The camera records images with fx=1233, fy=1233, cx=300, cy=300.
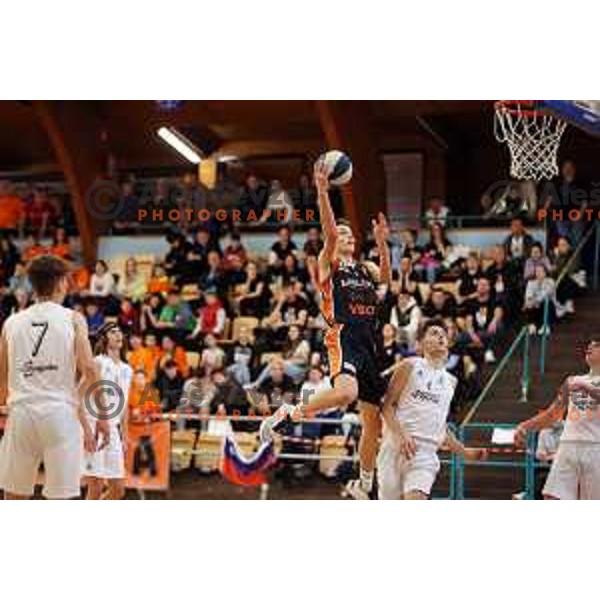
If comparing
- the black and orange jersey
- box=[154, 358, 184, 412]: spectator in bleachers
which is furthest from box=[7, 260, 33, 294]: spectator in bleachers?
the black and orange jersey

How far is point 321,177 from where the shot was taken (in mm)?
8125

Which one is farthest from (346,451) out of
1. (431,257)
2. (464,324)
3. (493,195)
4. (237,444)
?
(493,195)

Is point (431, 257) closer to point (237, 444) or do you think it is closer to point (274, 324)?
point (274, 324)

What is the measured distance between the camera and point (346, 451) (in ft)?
42.8

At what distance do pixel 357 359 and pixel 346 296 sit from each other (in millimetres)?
459

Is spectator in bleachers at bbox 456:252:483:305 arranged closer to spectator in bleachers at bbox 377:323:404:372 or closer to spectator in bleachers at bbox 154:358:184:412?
spectator in bleachers at bbox 377:323:404:372

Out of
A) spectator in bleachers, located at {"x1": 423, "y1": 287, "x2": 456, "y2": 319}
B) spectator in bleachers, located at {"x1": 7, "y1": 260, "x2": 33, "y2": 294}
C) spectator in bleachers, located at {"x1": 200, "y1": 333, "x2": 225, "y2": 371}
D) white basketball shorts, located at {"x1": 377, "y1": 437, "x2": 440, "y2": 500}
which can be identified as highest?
spectator in bleachers, located at {"x1": 7, "y1": 260, "x2": 33, "y2": 294}

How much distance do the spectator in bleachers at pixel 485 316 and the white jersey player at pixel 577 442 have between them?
16.9 feet

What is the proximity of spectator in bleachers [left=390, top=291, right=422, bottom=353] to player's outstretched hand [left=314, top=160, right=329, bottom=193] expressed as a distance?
6.22m

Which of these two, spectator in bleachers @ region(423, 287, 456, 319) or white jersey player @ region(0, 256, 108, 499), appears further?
spectator in bleachers @ region(423, 287, 456, 319)

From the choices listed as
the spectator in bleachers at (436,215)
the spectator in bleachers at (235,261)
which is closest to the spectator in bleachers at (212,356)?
the spectator in bleachers at (235,261)

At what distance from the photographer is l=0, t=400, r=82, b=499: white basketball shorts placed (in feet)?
21.6
